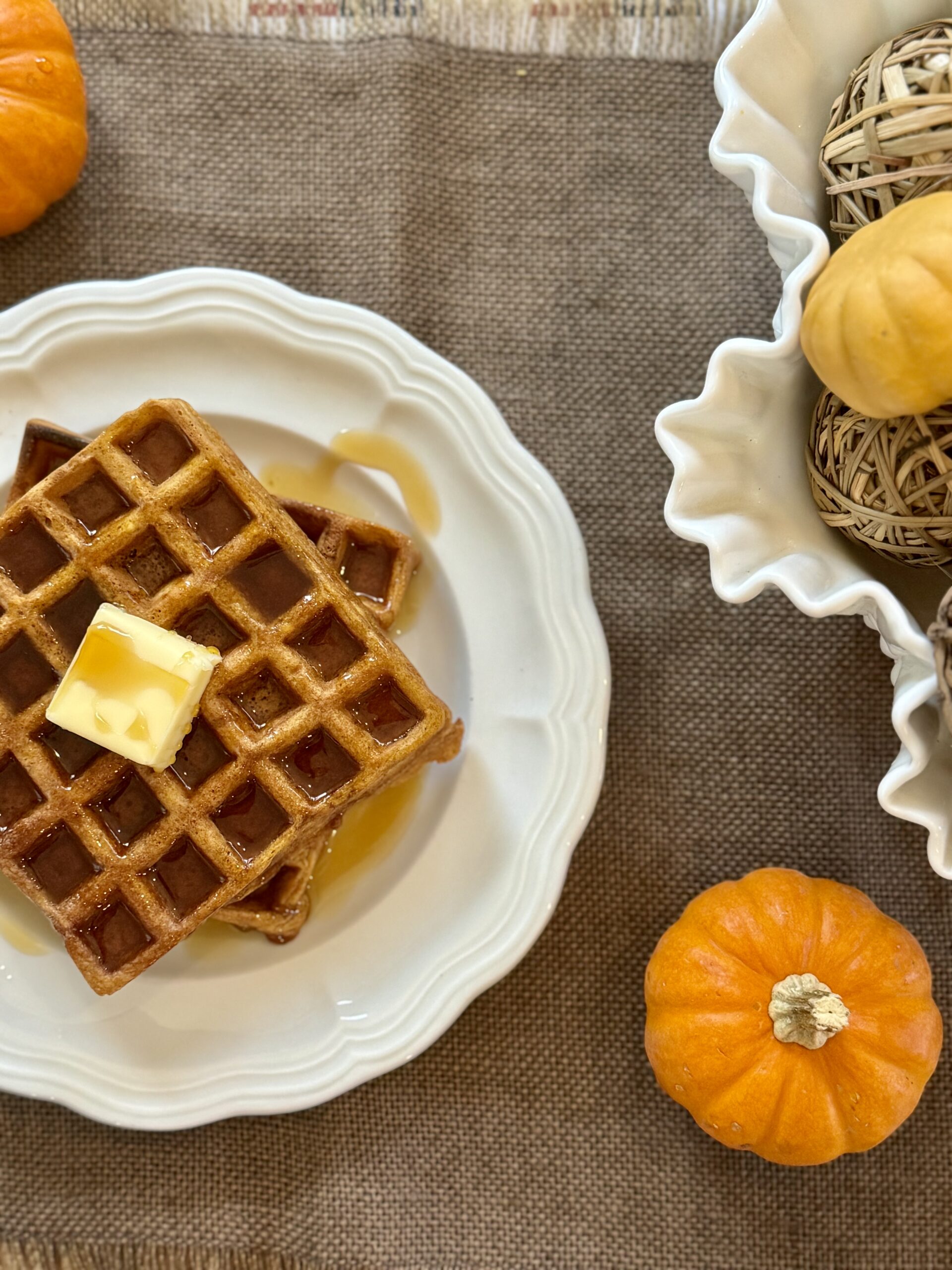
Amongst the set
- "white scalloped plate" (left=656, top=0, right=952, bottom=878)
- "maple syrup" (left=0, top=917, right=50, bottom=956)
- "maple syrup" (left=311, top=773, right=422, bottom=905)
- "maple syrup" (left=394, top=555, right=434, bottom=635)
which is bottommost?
"maple syrup" (left=0, top=917, right=50, bottom=956)

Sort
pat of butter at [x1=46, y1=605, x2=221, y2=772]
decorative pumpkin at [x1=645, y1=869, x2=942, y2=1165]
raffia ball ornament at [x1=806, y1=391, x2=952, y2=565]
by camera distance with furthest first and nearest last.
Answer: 1. decorative pumpkin at [x1=645, y1=869, x2=942, y2=1165]
2. pat of butter at [x1=46, y1=605, x2=221, y2=772]
3. raffia ball ornament at [x1=806, y1=391, x2=952, y2=565]

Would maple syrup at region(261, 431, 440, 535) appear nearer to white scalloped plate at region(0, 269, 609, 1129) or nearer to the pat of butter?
white scalloped plate at region(0, 269, 609, 1129)

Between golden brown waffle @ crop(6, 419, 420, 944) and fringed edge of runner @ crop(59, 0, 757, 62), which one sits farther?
fringed edge of runner @ crop(59, 0, 757, 62)

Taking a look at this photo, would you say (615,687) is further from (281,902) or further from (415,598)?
(281,902)

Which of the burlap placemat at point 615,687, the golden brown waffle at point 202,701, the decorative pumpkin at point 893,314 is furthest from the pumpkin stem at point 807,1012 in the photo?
the decorative pumpkin at point 893,314

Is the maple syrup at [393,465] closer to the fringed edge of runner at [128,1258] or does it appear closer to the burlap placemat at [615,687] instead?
the burlap placemat at [615,687]

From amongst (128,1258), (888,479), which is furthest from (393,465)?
(128,1258)

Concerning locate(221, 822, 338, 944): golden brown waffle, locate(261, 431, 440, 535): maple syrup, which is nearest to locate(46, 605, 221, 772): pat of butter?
locate(221, 822, 338, 944): golden brown waffle

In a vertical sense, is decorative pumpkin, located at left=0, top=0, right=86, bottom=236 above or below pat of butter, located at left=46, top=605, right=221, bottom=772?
above

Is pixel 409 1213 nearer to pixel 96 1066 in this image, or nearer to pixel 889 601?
→ pixel 96 1066

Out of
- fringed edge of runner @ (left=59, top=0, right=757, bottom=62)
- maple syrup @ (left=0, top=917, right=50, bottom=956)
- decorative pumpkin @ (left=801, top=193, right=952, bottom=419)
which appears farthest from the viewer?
fringed edge of runner @ (left=59, top=0, right=757, bottom=62)
